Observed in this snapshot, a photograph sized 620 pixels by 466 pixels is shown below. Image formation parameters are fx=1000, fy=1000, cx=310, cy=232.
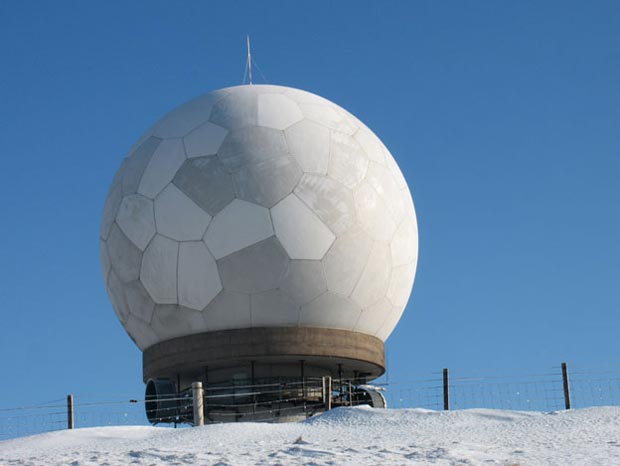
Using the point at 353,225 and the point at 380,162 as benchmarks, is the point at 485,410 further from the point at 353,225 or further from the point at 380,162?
the point at 380,162

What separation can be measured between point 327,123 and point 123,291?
167 inches

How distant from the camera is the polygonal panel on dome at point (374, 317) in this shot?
51.6ft

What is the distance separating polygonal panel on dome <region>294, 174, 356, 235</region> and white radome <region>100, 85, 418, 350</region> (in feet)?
0.06

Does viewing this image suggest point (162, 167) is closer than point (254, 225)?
No

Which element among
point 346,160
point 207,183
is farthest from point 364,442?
point 346,160

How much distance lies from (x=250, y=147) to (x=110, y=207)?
2.81 metres

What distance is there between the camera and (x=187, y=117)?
52.9 ft

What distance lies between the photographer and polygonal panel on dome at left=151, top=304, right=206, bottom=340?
15188 millimetres

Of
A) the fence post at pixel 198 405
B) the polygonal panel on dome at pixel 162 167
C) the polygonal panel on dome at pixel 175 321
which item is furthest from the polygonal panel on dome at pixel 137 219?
the fence post at pixel 198 405

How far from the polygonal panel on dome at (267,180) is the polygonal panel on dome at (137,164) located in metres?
1.81

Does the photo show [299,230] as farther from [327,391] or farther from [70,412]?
[70,412]

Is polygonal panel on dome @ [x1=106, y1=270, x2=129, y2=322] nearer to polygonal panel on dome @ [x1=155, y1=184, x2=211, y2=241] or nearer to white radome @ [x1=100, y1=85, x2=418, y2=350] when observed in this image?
white radome @ [x1=100, y1=85, x2=418, y2=350]

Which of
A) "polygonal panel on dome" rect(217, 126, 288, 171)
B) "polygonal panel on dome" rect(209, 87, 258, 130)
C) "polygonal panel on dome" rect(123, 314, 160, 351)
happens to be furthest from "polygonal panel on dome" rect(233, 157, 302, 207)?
"polygonal panel on dome" rect(123, 314, 160, 351)

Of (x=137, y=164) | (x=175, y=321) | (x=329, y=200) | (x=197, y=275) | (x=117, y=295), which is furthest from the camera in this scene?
(x=117, y=295)
